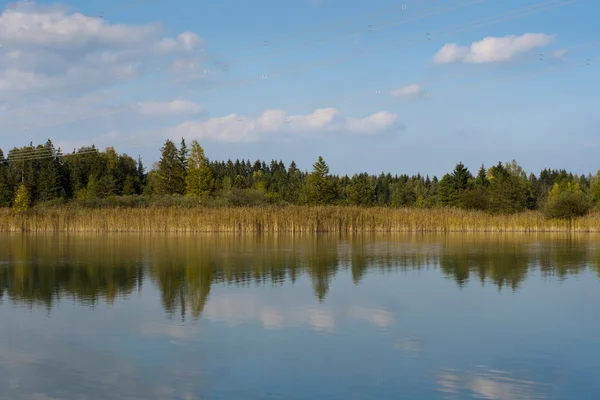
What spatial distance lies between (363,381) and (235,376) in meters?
1.60

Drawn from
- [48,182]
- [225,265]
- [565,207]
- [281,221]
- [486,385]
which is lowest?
[486,385]

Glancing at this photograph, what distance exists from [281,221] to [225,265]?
21.9 metres

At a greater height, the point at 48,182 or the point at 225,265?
the point at 48,182

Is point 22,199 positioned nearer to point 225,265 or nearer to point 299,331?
point 225,265

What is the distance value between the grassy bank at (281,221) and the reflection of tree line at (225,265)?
11529 mm

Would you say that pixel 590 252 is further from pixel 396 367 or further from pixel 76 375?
pixel 76 375

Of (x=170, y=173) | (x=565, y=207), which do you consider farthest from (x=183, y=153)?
(x=565, y=207)

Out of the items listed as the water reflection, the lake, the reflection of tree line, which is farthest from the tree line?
the water reflection

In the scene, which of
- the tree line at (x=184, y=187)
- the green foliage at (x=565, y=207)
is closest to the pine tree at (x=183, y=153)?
the tree line at (x=184, y=187)

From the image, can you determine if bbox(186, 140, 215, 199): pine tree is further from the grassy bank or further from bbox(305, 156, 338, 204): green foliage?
the grassy bank

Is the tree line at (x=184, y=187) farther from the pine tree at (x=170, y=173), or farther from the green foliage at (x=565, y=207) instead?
the green foliage at (x=565, y=207)

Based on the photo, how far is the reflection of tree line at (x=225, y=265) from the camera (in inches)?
613

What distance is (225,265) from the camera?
68.6ft

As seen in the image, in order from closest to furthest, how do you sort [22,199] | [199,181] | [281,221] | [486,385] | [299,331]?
1. [486,385]
2. [299,331]
3. [281,221]
4. [22,199]
5. [199,181]
